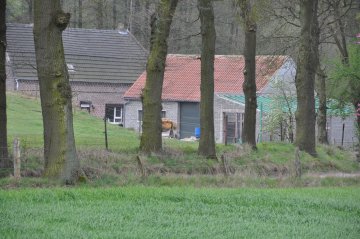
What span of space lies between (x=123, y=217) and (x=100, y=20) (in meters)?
49.6

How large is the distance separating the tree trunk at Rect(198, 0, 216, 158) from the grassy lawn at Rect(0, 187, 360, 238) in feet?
27.0

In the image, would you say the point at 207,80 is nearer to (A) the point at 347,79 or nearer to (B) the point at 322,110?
(B) the point at 322,110

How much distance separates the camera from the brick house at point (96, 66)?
50.3 metres

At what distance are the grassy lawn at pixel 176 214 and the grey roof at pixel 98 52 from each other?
3731cm

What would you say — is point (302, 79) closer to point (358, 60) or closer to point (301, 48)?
point (301, 48)

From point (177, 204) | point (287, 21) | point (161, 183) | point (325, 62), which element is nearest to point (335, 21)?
point (287, 21)

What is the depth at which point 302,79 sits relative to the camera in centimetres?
2975

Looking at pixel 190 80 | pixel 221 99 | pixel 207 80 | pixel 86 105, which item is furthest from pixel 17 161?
pixel 190 80

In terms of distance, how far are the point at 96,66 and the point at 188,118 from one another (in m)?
9.02

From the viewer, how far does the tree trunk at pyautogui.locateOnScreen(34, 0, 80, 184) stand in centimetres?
1664

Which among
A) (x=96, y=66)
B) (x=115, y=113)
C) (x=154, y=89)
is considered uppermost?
(x=96, y=66)

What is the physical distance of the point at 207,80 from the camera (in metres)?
24.1

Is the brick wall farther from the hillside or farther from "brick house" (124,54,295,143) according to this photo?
the hillside

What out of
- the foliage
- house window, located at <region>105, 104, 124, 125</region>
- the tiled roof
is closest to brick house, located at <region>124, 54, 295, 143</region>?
the tiled roof
